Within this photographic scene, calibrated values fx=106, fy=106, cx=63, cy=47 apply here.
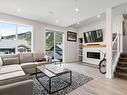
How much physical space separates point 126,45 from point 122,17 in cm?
166

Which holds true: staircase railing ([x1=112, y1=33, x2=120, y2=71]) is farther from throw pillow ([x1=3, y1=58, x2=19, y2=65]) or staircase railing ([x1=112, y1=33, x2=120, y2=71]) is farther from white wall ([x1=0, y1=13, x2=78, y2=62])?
throw pillow ([x1=3, y1=58, x2=19, y2=65])

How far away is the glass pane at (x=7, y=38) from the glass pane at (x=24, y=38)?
274 mm

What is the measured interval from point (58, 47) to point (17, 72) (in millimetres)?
5114

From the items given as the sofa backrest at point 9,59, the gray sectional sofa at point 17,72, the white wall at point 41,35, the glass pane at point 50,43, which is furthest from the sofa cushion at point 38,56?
the glass pane at point 50,43

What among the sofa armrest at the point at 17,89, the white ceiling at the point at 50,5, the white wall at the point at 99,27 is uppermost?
the white ceiling at the point at 50,5

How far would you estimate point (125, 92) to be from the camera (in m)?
2.91

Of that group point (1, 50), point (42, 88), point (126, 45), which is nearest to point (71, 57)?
point (126, 45)

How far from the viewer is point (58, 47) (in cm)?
811

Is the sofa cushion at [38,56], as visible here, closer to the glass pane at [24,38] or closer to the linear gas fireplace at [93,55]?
the glass pane at [24,38]

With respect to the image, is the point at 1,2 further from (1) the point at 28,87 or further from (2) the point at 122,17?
(2) the point at 122,17

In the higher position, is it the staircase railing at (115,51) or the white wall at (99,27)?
the white wall at (99,27)

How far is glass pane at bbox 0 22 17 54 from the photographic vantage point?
17.3 ft

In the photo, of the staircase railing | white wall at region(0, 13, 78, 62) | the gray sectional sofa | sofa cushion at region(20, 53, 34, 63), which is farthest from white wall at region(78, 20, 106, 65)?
sofa cushion at region(20, 53, 34, 63)

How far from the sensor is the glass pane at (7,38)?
5285 millimetres
